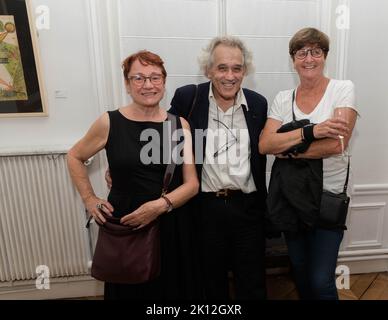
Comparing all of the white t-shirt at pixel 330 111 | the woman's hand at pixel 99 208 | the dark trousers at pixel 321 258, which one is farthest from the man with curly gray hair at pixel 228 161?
the woman's hand at pixel 99 208

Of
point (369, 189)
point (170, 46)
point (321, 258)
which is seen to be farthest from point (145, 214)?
point (369, 189)

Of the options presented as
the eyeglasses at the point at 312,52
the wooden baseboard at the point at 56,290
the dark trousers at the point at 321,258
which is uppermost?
the eyeglasses at the point at 312,52

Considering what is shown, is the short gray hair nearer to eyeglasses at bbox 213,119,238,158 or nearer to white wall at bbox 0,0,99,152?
eyeglasses at bbox 213,119,238,158

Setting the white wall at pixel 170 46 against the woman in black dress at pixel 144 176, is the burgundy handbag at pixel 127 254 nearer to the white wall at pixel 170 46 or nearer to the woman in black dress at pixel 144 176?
the woman in black dress at pixel 144 176

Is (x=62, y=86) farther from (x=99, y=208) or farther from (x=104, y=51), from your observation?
(x=99, y=208)

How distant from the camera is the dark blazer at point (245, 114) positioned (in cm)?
168

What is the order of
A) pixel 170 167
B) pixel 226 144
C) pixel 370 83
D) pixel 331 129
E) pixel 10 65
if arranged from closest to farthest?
pixel 331 129, pixel 170 167, pixel 226 144, pixel 10 65, pixel 370 83

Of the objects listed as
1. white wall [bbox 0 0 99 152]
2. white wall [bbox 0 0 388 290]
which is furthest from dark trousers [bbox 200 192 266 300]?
white wall [bbox 0 0 99 152]

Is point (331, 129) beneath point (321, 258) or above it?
above

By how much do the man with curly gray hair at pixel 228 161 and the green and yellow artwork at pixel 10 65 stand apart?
3.38 feet

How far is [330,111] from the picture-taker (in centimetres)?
154

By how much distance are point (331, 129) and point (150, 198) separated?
883mm

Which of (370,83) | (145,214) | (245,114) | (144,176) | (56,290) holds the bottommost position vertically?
(56,290)
